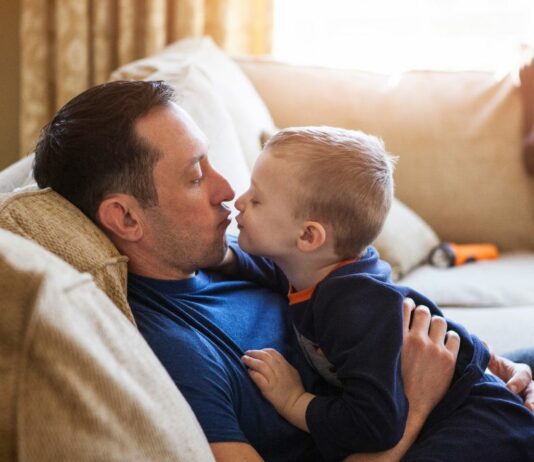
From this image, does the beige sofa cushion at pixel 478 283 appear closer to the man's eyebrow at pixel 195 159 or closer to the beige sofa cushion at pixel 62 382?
the man's eyebrow at pixel 195 159

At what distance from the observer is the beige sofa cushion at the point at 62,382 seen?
30.3 inches

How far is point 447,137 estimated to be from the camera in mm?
2734

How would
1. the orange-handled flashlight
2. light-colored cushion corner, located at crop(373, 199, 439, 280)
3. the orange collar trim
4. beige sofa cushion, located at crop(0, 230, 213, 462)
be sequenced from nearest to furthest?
beige sofa cushion, located at crop(0, 230, 213, 462) < the orange collar trim < light-colored cushion corner, located at crop(373, 199, 439, 280) < the orange-handled flashlight

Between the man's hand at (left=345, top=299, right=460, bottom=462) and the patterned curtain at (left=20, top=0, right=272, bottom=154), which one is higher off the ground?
the patterned curtain at (left=20, top=0, right=272, bottom=154)

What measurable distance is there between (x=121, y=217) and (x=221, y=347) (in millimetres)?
294

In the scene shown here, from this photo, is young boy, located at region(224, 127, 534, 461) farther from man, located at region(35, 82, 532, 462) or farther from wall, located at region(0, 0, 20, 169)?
wall, located at region(0, 0, 20, 169)

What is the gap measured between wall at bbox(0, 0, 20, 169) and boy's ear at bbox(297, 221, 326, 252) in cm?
223

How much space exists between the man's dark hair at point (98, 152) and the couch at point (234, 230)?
9 centimetres

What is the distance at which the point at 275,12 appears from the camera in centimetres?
324

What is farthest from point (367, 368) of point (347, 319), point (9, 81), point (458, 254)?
point (9, 81)

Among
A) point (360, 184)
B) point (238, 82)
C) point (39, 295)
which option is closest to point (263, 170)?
point (360, 184)

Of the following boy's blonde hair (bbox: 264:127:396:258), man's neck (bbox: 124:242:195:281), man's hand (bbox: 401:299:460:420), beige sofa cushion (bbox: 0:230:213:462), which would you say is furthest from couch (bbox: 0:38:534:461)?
man's hand (bbox: 401:299:460:420)

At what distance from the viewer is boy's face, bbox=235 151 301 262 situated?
1.37 metres

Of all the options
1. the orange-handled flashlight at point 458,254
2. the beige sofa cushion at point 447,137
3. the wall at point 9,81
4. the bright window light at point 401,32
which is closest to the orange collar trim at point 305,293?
the orange-handled flashlight at point 458,254
